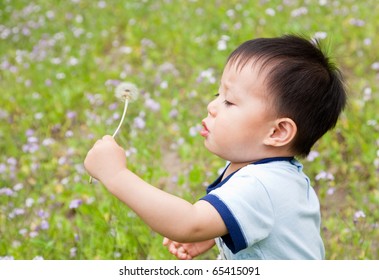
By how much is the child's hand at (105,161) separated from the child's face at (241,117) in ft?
1.06

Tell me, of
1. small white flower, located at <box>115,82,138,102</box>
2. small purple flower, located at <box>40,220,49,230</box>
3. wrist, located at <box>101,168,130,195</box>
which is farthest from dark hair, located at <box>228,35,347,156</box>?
small purple flower, located at <box>40,220,49,230</box>

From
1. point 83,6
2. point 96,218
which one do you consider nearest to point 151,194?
point 96,218

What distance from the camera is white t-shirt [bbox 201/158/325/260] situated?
1599 millimetres

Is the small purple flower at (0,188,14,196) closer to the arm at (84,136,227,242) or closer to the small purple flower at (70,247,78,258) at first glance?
the small purple flower at (70,247,78,258)

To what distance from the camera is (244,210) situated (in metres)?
1.59

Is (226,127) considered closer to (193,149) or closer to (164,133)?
(193,149)

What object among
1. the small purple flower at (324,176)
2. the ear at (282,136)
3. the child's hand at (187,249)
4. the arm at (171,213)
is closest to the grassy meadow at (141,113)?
the small purple flower at (324,176)

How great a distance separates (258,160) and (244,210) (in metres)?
0.28

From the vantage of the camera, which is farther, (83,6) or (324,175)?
(83,6)

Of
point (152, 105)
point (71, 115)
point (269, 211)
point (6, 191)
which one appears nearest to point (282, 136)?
point (269, 211)

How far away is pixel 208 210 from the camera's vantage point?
1587 millimetres

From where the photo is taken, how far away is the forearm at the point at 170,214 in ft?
5.18

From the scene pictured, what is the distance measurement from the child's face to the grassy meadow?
1008mm
